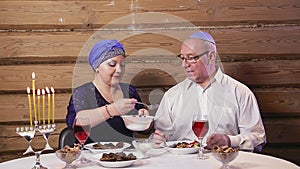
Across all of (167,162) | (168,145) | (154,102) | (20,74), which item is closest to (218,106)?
(154,102)

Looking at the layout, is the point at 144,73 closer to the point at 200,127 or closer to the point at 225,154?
the point at 200,127

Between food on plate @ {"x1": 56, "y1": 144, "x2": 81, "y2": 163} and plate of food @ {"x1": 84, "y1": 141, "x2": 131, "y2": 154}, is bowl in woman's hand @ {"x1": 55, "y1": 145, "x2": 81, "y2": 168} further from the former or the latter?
plate of food @ {"x1": 84, "y1": 141, "x2": 131, "y2": 154}

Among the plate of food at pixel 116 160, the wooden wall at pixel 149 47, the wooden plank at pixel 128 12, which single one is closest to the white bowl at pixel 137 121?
the plate of food at pixel 116 160

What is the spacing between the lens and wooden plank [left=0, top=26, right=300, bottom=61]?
158 inches

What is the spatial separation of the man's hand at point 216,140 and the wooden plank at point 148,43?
1.28m

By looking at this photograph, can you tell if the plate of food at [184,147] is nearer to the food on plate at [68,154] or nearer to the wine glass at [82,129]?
the wine glass at [82,129]

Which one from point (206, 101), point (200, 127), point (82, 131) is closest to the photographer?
point (82, 131)

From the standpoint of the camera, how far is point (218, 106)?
12.4ft

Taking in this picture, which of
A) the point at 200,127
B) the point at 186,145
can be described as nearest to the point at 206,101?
the point at 186,145

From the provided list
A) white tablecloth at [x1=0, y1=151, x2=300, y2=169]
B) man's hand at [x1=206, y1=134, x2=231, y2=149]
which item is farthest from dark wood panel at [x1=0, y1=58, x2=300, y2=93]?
white tablecloth at [x1=0, y1=151, x2=300, y2=169]

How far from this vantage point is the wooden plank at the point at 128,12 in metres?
4.01

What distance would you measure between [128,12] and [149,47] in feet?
1.15

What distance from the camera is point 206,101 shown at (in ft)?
12.5

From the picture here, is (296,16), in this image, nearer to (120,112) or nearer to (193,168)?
(120,112)
